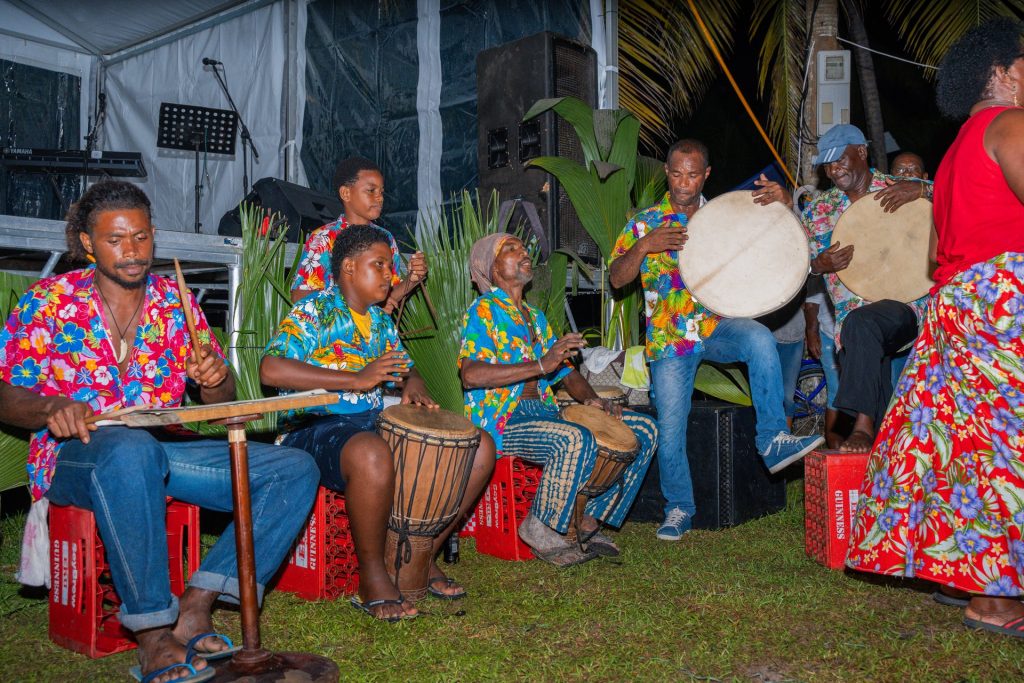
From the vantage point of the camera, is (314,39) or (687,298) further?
(314,39)

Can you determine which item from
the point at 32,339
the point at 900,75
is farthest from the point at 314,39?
the point at 900,75

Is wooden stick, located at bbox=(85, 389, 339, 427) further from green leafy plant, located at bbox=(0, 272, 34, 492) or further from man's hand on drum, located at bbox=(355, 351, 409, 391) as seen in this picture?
green leafy plant, located at bbox=(0, 272, 34, 492)

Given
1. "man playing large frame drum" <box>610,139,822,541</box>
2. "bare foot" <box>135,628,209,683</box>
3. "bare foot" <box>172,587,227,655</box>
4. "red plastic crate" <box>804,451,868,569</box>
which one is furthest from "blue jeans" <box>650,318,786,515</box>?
"bare foot" <box>135,628,209,683</box>

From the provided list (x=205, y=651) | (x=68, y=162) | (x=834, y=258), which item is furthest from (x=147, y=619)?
(x=68, y=162)

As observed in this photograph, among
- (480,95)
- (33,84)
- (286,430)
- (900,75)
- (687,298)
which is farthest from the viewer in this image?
(900,75)

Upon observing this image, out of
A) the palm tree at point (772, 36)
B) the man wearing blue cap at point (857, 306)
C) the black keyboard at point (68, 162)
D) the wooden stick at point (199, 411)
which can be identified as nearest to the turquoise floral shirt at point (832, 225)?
the man wearing blue cap at point (857, 306)

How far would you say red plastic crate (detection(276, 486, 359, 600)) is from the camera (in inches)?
130

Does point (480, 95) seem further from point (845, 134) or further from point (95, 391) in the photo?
point (95, 391)

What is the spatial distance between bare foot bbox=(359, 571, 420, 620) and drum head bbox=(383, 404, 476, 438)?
1.70 feet

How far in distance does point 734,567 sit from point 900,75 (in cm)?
1055

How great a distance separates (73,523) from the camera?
2.66 metres

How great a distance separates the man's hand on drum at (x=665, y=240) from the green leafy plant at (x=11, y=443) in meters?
2.65

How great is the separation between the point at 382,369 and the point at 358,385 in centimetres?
12

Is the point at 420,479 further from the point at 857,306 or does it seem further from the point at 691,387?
the point at 857,306
